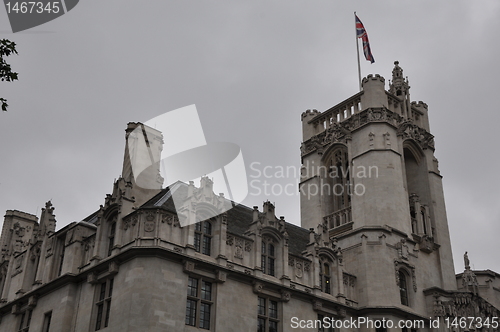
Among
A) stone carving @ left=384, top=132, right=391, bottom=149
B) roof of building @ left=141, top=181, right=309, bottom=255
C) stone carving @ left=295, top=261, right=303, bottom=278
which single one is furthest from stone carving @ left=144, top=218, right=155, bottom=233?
stone carving @ left=384, top=132, right=391, bottom=149

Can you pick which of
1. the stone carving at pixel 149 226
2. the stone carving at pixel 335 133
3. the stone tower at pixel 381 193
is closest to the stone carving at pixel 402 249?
the stone tower at pixel 381 193

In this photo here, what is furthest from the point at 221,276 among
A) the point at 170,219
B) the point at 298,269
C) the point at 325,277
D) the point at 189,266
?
the point at 325,277

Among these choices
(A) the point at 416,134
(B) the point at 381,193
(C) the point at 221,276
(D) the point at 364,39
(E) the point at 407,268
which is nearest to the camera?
(C) the point at 221,276

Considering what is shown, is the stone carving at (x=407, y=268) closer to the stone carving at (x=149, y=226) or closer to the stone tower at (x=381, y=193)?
the stone tower at (x=381, y=193)

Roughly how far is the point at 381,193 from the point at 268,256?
12.6 meters

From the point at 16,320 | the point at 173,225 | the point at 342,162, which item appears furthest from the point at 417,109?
the point at 16,320

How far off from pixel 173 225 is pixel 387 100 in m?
25.2

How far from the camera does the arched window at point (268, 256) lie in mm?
34500

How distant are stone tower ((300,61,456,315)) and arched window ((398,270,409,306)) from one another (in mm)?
68

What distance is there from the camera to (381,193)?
43.7 meters

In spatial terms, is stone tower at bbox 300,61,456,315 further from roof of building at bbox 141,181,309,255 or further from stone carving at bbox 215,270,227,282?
stone carving at bbox 215,270,227,282

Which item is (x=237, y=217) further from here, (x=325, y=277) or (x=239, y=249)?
(x=325, y=277)

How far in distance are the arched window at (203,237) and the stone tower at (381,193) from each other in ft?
34.1

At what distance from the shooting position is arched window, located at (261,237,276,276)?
34.5 meters
